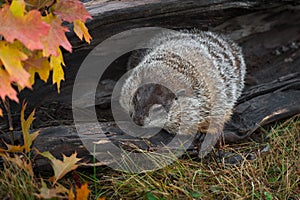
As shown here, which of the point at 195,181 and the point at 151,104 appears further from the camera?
the point at 151,104

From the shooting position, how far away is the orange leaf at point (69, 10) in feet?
7.89

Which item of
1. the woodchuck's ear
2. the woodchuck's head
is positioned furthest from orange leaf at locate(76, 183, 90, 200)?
the woodchuck's ear

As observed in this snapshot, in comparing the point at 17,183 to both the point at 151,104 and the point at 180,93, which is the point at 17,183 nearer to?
the point at 151,104

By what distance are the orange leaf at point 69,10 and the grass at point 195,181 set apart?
1005mm

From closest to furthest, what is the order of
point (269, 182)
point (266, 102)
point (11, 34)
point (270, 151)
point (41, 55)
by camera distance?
point (11, 34), point (41, 55), point (269, 182), point (270, 151), point (266, 102)

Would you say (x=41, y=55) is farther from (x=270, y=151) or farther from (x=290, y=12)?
(x=290, y=12)

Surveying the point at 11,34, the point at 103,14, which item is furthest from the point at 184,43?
the point at 11,34

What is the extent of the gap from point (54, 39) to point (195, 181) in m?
1.40

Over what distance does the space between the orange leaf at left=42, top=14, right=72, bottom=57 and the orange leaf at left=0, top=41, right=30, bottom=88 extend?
0.17m

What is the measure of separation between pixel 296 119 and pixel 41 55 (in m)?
2.68

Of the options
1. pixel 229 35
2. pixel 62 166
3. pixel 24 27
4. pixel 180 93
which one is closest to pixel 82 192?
pixel 62 166

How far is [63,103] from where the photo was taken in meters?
3.89

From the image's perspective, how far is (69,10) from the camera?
243 cm

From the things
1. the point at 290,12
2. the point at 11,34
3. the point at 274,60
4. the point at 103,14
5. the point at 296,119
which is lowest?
the point at 296,119
